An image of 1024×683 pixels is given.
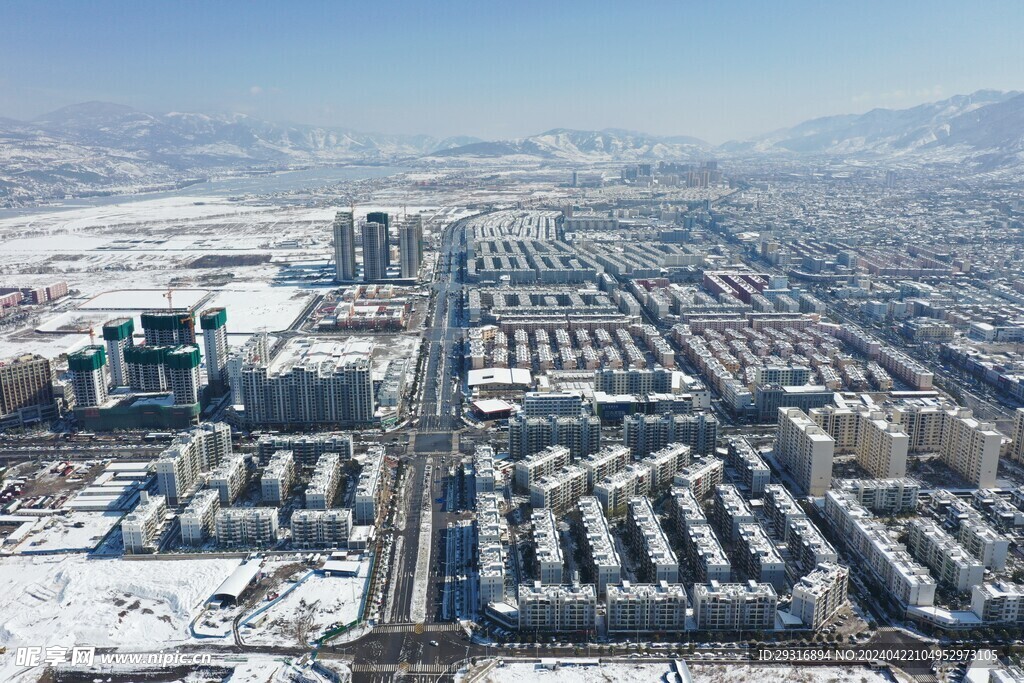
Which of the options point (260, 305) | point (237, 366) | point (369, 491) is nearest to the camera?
point (369, 491)

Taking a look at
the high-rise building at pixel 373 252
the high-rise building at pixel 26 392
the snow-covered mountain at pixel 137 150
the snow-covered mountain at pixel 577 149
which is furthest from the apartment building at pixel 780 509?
the snow-covered mountain at pixel 577 149

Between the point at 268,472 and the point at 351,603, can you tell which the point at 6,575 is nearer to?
the point at 268,472

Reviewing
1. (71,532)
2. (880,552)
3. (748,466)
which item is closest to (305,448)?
(71,532)

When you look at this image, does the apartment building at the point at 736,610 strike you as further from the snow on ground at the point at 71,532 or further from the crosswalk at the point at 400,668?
the snow on ground at the point at 71,532

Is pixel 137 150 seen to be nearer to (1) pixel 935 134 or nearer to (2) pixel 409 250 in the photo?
(2) pixel 409 250

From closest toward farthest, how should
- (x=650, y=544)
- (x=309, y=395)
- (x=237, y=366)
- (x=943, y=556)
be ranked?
(x=943, y=556) → (x=650, y=544) → (x=309, y=395) → (x=237, y=366)
